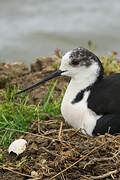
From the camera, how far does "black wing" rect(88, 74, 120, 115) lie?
4.88 metres

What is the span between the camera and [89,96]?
17.0ft

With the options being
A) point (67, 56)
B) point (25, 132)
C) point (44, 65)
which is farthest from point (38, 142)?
point (44, 65)

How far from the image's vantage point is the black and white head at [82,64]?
5223 mm

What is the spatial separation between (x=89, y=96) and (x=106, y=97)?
28 centimetres

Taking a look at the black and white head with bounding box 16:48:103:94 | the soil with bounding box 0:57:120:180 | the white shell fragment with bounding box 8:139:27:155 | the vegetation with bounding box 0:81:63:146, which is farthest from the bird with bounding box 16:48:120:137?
the white shell fragment with bounding box 8:139:27:155

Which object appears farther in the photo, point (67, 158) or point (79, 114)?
point (79, 114)

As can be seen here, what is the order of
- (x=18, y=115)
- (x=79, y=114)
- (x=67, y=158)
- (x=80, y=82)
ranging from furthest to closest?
1. (x=18, y=115)
2. (x=80, y=82)
3. (x=79, y=114)
4. (x=67, y=158)

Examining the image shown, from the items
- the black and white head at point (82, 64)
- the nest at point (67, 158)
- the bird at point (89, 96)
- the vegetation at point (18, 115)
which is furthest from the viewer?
the vegetation at point (18, 115)

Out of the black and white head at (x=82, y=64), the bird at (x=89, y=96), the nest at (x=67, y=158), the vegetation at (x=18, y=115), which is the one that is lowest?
the nest at (x=67, y=158)

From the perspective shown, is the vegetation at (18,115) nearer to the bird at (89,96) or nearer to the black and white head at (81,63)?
the bird at (89,96)

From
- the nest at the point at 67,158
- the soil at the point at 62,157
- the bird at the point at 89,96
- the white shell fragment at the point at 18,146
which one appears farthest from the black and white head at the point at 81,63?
the white shell fragment at the point at 18,146

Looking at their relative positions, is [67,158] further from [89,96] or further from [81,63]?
[81,63]

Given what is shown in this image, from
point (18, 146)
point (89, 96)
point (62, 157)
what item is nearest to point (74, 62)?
point (89, 96)

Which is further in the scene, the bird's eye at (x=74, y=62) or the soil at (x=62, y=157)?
the bird's eye at (x=74, y=62)
